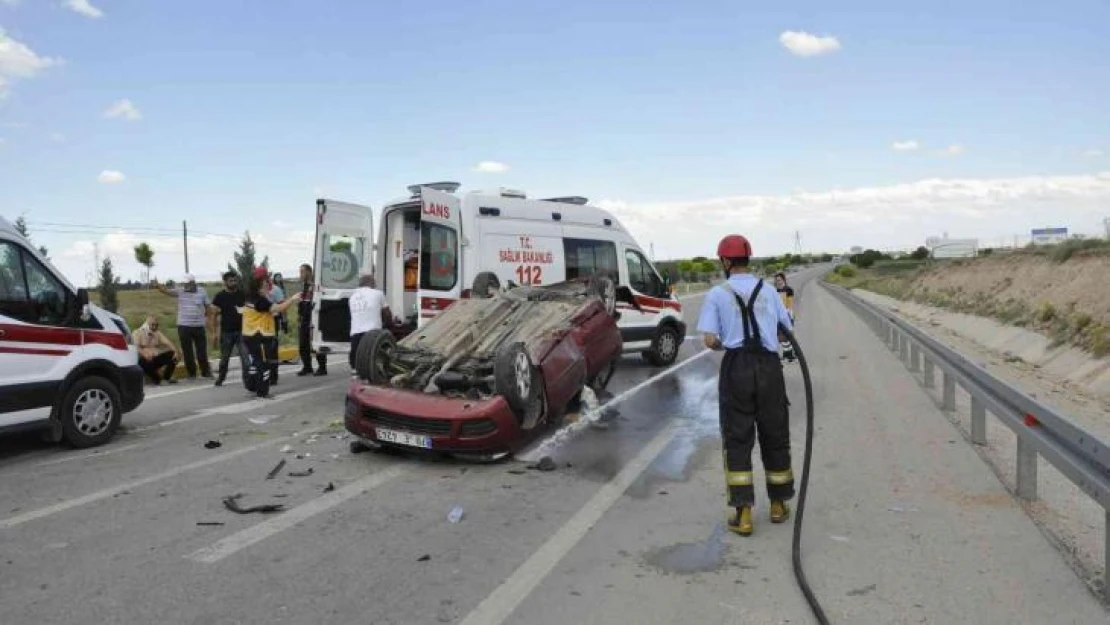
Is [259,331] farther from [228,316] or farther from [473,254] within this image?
[473,254]

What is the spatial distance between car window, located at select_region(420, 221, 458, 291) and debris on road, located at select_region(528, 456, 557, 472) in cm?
422

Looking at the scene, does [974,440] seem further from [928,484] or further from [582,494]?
[582,494]

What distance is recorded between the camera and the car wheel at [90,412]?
7582mm

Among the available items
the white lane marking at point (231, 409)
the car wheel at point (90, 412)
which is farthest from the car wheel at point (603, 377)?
the car wheel at point (90, 412)

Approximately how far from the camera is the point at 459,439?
6.68m

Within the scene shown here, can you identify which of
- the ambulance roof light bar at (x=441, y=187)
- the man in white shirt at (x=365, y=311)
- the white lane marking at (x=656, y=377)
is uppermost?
the ambulance roof light bar at (x=441, y=187)

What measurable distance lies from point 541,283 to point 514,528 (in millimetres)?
6928

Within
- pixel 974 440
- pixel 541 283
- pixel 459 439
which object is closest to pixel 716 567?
pixel 459 439

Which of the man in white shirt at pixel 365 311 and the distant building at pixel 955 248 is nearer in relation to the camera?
the man in white shirt at pixel 365 311

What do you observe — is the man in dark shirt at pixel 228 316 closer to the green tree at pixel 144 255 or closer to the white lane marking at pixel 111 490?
the white lane marking at pixel 111 490

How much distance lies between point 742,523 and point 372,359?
157 inches

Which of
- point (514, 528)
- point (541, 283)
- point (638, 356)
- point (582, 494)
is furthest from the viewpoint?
point (638, 356)

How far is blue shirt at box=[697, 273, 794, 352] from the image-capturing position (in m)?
5.16

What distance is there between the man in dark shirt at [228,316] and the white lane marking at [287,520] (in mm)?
6478
